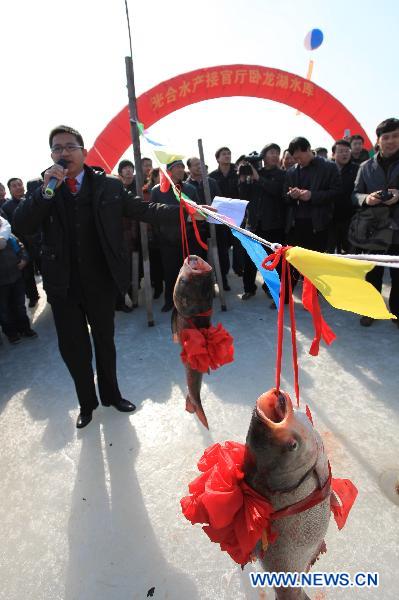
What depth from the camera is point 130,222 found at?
5.06 metres

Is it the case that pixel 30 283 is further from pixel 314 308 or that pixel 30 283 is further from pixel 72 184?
pixel 314 308

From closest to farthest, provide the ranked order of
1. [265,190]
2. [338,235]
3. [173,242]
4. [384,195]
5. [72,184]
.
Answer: [72,184] → [384,195] → [173,242] → [265,190] → [338,235]

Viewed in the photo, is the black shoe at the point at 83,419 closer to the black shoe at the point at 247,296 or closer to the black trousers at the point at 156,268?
the black shoe at the point at 247,296

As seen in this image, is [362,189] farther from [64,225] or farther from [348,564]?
[348,564]

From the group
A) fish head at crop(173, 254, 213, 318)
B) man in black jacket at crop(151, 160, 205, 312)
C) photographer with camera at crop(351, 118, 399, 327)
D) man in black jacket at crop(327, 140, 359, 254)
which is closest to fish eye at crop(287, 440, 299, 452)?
fish head at crop(173, 254, 213, 318)

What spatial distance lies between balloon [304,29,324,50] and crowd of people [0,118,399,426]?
17.6 feet

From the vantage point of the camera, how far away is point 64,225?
233 centimetres

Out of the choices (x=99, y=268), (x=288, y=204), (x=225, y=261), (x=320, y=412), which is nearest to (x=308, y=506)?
(x=320, y=412)

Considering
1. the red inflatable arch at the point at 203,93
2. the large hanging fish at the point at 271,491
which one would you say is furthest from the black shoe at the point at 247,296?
the red inflatable arch at the point at 203,93

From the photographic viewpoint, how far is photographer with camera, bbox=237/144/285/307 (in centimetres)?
455

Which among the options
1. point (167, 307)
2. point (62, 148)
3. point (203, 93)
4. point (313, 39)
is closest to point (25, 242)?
point (167, 307)

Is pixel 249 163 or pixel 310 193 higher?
pixel 249 163

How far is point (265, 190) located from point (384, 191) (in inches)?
59.8

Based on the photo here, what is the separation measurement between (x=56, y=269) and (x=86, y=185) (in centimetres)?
59
